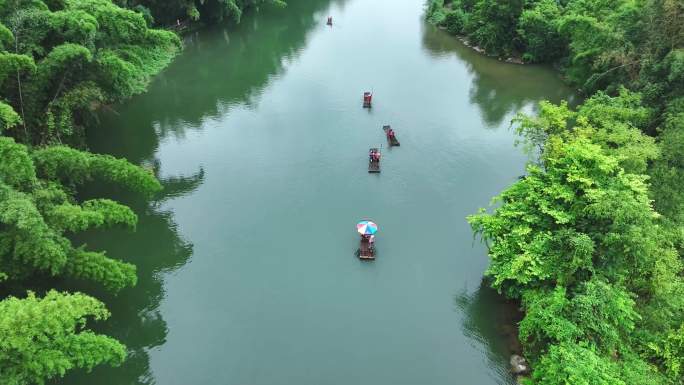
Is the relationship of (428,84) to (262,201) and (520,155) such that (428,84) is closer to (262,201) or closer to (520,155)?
(520,155)

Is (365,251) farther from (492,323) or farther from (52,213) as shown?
(52,213)

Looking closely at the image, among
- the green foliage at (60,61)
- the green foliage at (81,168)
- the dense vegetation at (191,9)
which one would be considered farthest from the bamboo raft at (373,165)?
the dense vegetation at (191,9)

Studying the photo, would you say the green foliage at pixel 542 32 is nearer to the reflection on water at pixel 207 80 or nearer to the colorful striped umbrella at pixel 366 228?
the reflection on water at pixel 207 80

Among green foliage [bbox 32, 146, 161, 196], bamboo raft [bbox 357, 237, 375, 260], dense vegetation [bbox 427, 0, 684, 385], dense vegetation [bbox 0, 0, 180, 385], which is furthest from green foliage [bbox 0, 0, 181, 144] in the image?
dense vegetation [bbox 427, 0, 684, 385]

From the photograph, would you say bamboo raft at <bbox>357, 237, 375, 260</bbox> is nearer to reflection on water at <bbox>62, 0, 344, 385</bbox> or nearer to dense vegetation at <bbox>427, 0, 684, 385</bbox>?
dense vegetation at <bbox>427, 0, 684, 385</bbox>

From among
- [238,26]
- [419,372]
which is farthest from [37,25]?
[238,26]

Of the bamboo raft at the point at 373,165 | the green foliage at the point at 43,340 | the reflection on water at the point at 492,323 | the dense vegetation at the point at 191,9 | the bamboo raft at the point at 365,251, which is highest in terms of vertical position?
the dense vegetation at the point at 191,9
